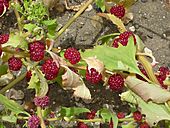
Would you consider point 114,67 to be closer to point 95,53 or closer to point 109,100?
point 95,53

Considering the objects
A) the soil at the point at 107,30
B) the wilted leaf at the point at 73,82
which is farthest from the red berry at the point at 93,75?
the soil at the point at 107,30

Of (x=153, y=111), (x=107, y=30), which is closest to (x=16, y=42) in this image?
(x=153, y=111)

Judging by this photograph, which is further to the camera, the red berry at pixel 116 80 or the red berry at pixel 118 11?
the red berry at pixel 118 11

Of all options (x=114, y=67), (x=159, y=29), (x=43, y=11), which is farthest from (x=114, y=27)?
(x=114, y=67)

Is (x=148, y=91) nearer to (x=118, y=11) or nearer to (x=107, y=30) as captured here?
(x=118, y=11)

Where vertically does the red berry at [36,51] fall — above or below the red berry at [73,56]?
above

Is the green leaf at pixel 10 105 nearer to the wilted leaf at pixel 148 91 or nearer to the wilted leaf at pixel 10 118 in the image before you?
the wilted leaf at pixel 10 118

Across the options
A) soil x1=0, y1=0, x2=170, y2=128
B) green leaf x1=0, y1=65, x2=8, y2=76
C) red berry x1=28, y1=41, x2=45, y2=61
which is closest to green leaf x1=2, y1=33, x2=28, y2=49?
red berry x1=28, y1=41, x2=45, y2=61
